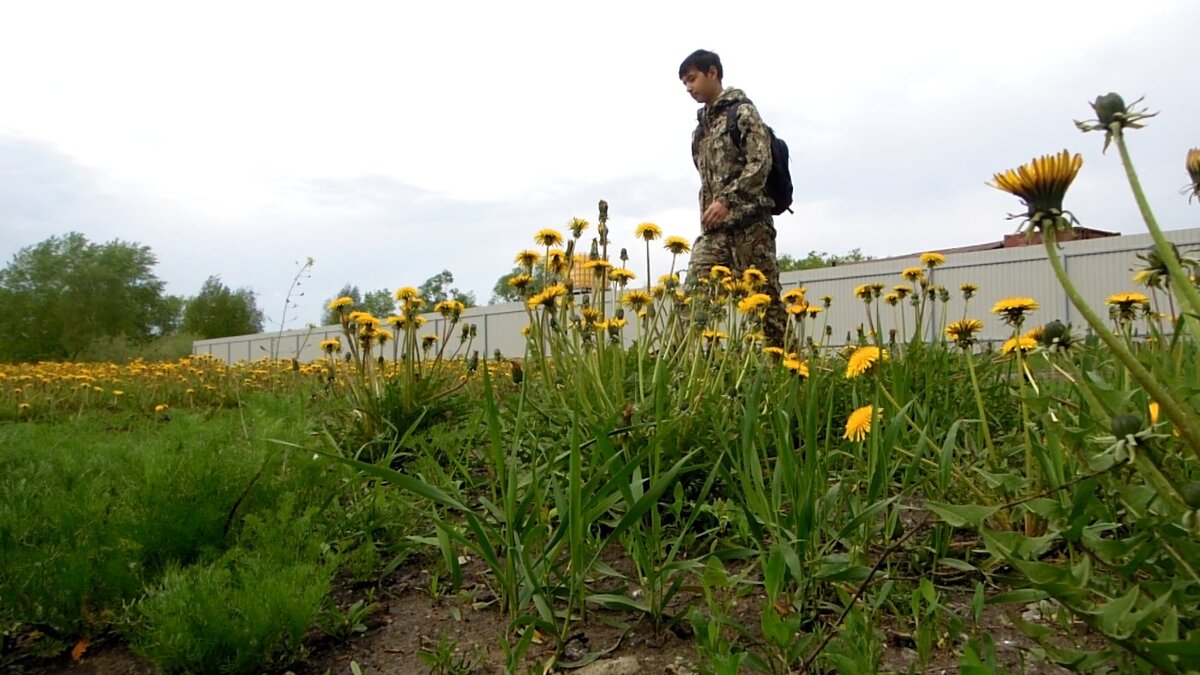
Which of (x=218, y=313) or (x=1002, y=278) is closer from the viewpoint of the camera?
(x=1002, y=278)

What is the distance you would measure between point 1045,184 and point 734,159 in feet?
14.3

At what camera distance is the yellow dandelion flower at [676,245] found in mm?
3666

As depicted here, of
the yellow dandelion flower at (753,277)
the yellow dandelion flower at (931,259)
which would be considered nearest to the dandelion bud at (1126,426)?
the yellow dandelion flower at (753,277)

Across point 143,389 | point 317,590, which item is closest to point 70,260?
point 143,389

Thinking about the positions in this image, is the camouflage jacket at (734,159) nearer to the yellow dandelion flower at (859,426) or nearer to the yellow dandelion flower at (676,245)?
the yellow dandelion flower at (676,245)

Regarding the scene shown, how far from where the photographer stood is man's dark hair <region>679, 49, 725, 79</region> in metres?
5.21

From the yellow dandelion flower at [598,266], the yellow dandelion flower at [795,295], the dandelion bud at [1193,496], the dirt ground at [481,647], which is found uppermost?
the yellow dandelion flower at [598,266]

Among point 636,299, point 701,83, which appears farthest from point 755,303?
point 701,83

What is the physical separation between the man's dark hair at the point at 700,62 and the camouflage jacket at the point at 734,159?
0.20 m

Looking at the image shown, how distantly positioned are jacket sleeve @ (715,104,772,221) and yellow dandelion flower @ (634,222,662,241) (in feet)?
4.92

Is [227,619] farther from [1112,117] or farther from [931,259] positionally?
[931,259]

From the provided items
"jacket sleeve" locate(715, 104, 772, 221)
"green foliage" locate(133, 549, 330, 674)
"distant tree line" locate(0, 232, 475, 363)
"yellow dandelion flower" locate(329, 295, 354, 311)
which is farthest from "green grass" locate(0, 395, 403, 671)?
"distant tree line" locate(0, 232, 475, 363)

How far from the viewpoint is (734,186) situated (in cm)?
507

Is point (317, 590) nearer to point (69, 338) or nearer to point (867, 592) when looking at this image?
point (867, 592)
